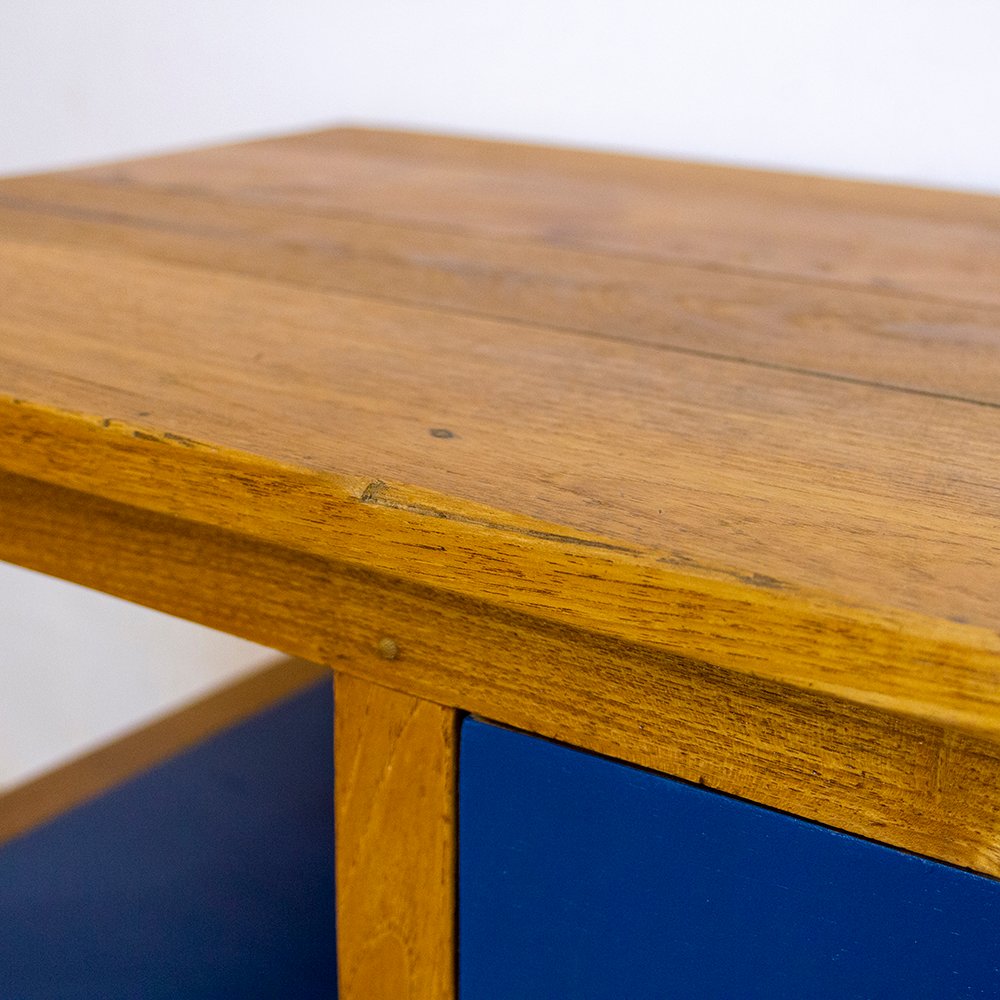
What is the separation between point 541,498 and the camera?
13.4 inches

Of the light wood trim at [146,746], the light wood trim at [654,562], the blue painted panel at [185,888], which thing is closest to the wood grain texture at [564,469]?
the light wood trim at [654,562]

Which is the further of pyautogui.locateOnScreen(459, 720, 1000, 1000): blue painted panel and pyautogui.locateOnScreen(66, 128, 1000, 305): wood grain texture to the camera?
pyautogui.locateOnScreen(66, 128, 1000, 305): wood grain texture

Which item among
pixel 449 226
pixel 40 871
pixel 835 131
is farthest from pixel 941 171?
pixel 40 871

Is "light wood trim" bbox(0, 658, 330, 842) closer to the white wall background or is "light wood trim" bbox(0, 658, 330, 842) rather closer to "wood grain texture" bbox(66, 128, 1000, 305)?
the white wall background

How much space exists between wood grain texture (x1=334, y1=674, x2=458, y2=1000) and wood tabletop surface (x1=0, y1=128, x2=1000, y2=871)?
17 millimetres

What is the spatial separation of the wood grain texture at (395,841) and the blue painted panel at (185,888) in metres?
0.19

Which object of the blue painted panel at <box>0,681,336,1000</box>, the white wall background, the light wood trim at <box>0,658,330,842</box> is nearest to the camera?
the blue painted panel at <box>0,681,336,1000</box>

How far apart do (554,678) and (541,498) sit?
7 cm

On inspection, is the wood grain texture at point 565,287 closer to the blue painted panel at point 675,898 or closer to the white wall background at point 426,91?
the blue painted panel at point 675,898

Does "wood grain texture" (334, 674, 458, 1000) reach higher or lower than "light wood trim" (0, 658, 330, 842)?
higher

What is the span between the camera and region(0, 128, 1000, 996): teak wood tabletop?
12.3 inches

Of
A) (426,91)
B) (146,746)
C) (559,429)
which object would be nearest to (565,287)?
(559,429)

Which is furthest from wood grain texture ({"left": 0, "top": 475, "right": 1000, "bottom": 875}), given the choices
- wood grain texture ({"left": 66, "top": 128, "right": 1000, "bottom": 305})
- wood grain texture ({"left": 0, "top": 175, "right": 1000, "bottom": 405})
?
wood grain texture ({"left": 66, "top": 128, "right": 1000, "bottom": 305})

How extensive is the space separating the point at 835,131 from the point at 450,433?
2.03ft
